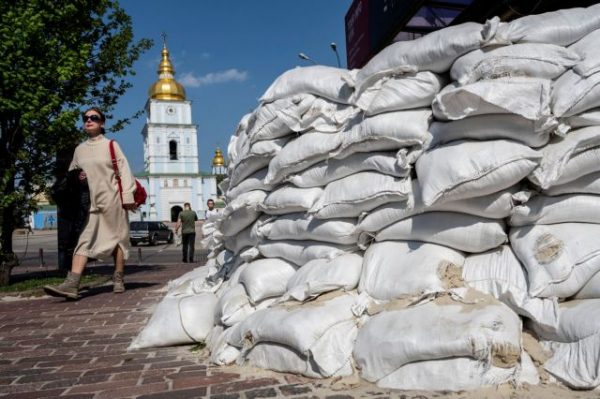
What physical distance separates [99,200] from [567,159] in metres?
3.77

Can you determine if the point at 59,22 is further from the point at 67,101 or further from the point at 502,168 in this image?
the point at 502,168

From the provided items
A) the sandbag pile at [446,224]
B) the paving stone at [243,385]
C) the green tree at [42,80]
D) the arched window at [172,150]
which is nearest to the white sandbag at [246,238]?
the sandbag pile at [446,224]

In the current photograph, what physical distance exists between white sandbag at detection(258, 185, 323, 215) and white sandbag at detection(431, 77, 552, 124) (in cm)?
100

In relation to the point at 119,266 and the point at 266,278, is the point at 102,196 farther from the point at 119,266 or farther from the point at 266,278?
the point at 266,278

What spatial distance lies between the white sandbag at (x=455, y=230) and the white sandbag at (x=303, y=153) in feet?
2.05

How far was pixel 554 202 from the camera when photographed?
6.86 ft

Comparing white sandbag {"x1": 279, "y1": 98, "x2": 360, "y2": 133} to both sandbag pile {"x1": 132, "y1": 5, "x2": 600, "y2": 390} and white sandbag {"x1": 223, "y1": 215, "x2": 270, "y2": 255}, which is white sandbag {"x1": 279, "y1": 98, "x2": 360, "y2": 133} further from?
white sandbag {"x1": 223, "y1": 215, "x2": 270, "y2": 255}

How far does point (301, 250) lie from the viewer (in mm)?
2793

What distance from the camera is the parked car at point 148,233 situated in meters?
22.5

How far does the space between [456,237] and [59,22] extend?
616cm

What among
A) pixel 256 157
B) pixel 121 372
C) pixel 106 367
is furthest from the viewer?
pixel 256 157

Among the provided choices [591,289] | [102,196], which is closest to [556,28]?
[591,289]

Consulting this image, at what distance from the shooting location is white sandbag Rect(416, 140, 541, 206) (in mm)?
2020

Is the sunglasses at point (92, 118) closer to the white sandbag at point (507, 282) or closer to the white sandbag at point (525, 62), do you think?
the white sandbag at point (525, 62)
